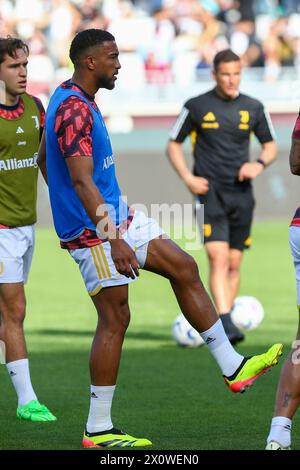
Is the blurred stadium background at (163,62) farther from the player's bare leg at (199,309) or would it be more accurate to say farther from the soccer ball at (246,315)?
the player's bare leg at (199,309)

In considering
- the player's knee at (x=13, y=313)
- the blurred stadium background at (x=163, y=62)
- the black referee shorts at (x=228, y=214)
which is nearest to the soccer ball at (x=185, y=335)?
the black referee shorts at (x=228, y=214)

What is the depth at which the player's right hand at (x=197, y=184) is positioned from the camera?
34.0 feet

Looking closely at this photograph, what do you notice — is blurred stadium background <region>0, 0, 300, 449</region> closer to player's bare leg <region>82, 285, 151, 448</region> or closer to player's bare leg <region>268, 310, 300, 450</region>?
player's bare leg <region>82, 285, 151, 448</region>

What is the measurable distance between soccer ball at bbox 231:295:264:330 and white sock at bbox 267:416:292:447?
4.91 meters

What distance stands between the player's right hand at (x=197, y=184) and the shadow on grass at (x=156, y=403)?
4.97 ft

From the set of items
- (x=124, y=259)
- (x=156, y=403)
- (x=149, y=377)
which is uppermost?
(x=124, y=259)

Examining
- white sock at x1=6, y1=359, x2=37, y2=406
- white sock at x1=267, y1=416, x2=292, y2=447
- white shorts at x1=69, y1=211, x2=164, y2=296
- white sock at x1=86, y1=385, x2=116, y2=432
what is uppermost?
white shorts at x1=69, y1=211, x2=164, y2=296

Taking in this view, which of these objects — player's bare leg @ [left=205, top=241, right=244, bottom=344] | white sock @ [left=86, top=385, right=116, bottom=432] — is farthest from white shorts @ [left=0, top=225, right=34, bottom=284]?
player's bare leg @ [left=205, top=241, right=244, bottom=344]

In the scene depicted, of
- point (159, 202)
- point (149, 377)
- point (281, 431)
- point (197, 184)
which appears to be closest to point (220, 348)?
point (281, 431)

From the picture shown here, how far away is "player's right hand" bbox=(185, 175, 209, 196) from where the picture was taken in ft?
34.0

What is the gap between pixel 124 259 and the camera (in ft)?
19.2

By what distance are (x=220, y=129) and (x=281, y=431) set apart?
5275 mm

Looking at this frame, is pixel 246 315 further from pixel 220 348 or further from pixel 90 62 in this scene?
pixel 90 62

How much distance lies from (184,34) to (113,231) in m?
20.0
